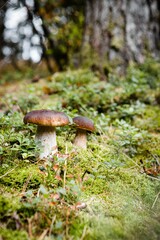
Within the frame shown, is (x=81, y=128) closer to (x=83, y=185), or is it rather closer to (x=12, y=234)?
(x=83, y=185)

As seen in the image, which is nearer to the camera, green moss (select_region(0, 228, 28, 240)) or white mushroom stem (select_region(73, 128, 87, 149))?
green moss (select_region(0, 228, 28, 240))

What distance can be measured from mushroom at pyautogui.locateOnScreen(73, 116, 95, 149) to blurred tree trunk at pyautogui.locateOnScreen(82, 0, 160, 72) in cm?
292

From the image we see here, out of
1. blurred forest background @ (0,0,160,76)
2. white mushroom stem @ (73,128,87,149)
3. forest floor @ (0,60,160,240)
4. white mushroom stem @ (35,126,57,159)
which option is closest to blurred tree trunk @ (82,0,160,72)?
blurred forest background @ (0,0,160,76)

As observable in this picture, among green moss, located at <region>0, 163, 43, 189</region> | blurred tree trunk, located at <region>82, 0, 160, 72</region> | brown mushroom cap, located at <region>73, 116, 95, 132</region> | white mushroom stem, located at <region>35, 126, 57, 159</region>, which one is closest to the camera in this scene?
green moss, located at <region>0, 163, 43, 189</region>

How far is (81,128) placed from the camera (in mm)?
2604

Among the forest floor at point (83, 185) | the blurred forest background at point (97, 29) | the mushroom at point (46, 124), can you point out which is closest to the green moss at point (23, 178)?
the forest floor at point (83, 185)

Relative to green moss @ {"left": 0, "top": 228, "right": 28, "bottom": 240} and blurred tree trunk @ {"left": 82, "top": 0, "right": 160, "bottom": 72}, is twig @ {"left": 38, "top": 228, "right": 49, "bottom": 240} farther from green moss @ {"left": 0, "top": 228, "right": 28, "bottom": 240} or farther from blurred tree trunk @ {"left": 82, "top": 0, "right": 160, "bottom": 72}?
blurred tree trunk @ {"left": 82, "top": 0, "right": 160, "bottom": 72}

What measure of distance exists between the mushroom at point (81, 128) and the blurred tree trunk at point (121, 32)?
2916 millimetres

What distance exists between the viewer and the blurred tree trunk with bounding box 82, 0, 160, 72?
17.3 feet

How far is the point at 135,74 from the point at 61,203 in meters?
3.51

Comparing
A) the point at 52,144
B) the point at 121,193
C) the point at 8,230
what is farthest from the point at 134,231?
the point at 52,144

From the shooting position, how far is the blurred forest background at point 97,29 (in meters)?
5.28

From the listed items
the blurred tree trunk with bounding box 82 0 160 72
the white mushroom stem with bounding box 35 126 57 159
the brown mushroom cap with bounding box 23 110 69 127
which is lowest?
the white mushroom stem with bounding box 35 126 57 159

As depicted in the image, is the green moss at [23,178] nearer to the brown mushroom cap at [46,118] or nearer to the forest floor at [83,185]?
the forest floor at [83,185]
